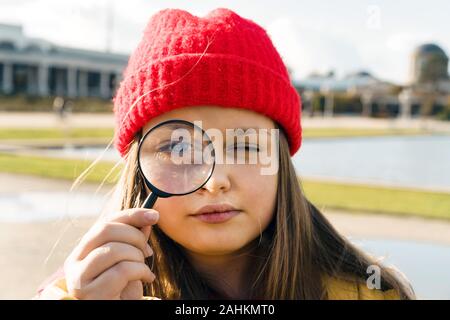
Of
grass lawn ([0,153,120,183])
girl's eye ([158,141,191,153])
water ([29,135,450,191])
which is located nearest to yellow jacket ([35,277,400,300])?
girl's eye ([158,141,191,153])

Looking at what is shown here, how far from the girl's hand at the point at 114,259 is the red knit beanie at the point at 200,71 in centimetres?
61

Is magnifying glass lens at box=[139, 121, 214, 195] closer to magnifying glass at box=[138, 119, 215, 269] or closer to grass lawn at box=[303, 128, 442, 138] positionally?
magnifying glass at box=[138, 119, 215, 269]

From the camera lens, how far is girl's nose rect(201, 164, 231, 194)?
1781 mm

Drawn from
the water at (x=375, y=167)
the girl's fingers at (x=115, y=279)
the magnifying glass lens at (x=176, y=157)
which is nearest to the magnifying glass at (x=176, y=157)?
the magnifying glass lens at (x=176, y=157)

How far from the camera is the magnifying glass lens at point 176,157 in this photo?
1699 mm

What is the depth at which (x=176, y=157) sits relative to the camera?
1797 millimetres

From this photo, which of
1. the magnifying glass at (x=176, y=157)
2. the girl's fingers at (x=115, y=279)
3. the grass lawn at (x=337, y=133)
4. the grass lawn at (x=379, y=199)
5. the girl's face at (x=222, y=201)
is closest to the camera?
the girl's fingers at (x=115, y=279)

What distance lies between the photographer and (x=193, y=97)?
1.95 m

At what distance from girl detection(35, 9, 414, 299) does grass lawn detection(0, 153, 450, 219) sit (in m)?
5.18

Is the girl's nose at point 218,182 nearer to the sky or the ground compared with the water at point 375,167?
nearer to the sky

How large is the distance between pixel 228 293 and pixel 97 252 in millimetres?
834

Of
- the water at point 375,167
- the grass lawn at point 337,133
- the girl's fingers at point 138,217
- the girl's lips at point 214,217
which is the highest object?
the girl's fingers at point 138,217

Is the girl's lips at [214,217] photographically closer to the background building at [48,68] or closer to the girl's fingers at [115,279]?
the girl's fingers at [115,279]
